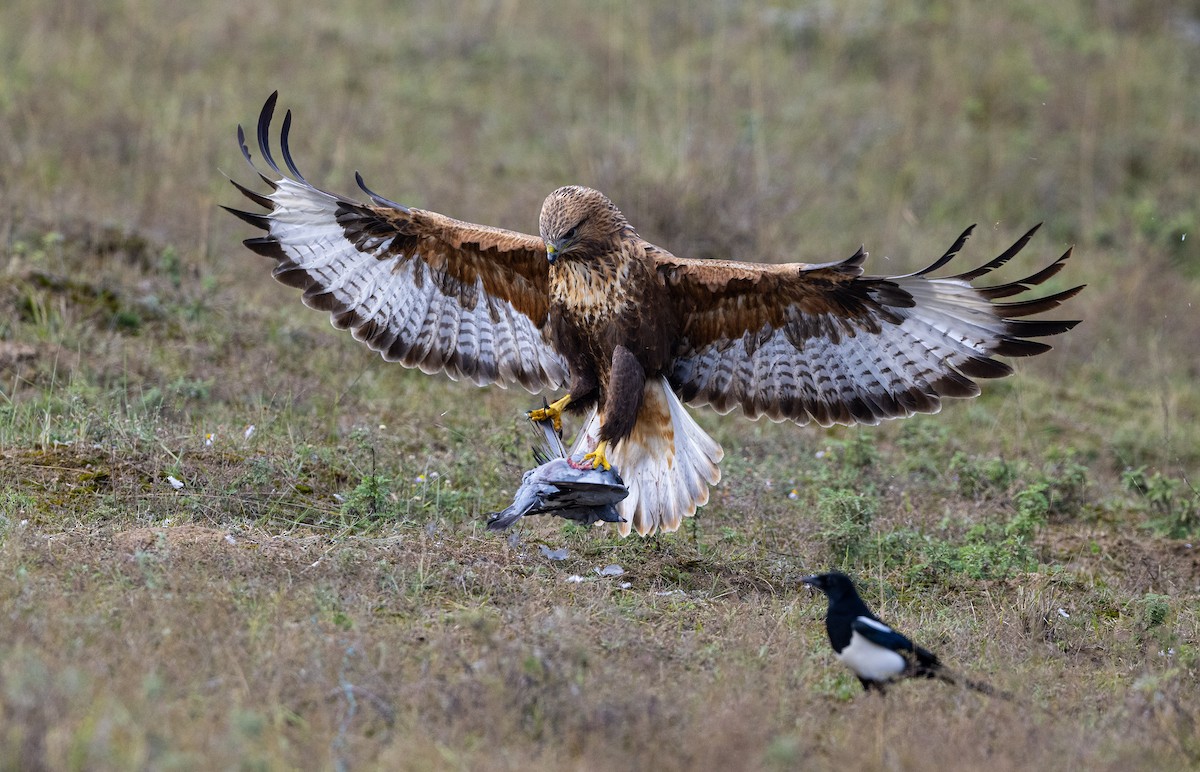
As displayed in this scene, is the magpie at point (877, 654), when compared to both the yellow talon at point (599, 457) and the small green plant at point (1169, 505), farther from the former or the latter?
the small green plant at point (1169, 505)

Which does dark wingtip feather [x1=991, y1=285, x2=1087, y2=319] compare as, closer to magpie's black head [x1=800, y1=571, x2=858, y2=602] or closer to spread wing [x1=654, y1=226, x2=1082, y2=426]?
spread wing [x1=654, y1=226, x2=1082, y2=426]

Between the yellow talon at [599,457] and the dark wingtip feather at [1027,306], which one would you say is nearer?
the dark wingtip feather at [1027,306]

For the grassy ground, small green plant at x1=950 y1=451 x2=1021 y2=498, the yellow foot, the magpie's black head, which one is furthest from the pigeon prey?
Answer: small green plant at x1=950 y1=451 x2=1021 y2=498

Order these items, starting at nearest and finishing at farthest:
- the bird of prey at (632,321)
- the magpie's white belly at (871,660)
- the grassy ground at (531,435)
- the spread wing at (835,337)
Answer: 1. the grassy ground at (531,435)
2. the magpie's white belly at (871,660)
3. the spread wing at (835,337)
4. the bird of prey at (632,321)

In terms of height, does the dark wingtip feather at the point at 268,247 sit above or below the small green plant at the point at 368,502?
above

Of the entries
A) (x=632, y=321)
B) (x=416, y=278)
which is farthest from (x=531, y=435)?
(x=632, y=321)

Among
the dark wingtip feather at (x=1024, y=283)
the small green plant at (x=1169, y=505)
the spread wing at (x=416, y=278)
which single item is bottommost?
the small green plant at (x=1169, y=505)

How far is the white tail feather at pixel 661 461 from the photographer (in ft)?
20.6

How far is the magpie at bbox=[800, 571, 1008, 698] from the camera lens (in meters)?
4.41

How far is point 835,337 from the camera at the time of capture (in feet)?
20.0

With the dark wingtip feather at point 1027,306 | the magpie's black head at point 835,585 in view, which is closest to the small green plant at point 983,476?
the dark wingtip feather at point 1027,306

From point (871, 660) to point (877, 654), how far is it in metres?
0.03

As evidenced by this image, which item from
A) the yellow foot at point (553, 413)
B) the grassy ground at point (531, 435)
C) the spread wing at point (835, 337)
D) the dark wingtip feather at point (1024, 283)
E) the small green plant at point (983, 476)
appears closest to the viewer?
the grassy ground at point (531, 435)

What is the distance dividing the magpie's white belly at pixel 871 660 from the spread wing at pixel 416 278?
2.61m
